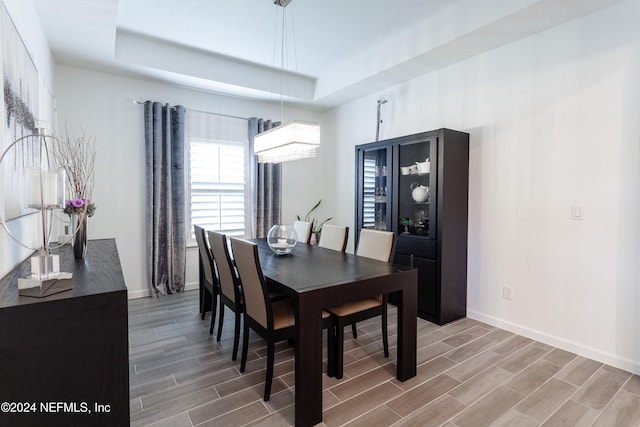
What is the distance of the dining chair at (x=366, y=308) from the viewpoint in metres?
2.24

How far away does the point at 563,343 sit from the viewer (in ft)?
8.86

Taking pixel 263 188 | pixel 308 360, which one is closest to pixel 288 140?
pixel 308 360

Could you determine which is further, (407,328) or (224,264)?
(224,264)

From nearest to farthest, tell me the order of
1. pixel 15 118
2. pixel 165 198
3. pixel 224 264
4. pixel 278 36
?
pixel 15 118 → pixel 224 264 → pixel 278 36 → pixel 165 198

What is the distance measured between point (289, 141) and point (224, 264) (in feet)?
3.60

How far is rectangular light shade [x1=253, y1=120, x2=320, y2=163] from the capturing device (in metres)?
2.64

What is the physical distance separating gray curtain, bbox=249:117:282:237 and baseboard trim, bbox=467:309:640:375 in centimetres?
284

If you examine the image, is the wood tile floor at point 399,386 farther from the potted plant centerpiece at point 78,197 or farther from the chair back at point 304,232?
the chair back at point 304,232

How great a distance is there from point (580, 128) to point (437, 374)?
219 centimetres

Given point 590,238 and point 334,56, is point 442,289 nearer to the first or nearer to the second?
point 590,238

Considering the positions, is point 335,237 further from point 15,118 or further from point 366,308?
point 15,118

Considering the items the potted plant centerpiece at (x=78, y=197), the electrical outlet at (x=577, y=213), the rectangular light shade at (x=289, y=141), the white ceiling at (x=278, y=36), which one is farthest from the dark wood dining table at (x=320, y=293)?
the white ceiling at (x=278, y=36)

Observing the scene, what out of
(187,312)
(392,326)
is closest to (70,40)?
(187,312)

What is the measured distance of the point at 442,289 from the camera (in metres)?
3.18
